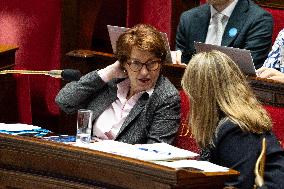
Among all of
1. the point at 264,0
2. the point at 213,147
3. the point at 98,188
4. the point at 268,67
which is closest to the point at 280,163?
the point at 213,147

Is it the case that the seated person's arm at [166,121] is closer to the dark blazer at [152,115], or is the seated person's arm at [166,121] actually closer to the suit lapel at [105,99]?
the dark blazer at [152,115]

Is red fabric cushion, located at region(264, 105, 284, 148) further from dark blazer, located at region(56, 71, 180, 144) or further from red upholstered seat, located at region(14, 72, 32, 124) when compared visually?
red upholstered seat, located at region(14, 72, 32, 124)

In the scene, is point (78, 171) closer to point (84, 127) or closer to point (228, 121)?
point (228, 121)

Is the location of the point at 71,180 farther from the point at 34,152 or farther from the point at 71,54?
the point at 71,54

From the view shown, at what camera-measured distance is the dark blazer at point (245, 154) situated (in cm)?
156

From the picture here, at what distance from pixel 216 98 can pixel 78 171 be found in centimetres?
46

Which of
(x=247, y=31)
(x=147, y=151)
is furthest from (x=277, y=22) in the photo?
(x=147, y=151)

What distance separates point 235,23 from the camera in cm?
283

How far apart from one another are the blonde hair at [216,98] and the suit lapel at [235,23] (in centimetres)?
109

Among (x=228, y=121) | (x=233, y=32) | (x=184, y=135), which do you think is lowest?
(x=184, y=135)

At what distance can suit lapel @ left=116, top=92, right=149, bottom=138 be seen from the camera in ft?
6.82

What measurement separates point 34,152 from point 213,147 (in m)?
0.43

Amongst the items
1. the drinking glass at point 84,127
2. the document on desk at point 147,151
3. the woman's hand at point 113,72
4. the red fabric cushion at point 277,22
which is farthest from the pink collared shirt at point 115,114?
the red fabric cushion at point 277,22

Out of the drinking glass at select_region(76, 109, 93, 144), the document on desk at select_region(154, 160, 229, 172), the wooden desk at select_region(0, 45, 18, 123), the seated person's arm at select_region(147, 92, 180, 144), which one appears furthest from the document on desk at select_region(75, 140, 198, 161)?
the wooden desk at select_region(0, 45, 18, 123)
